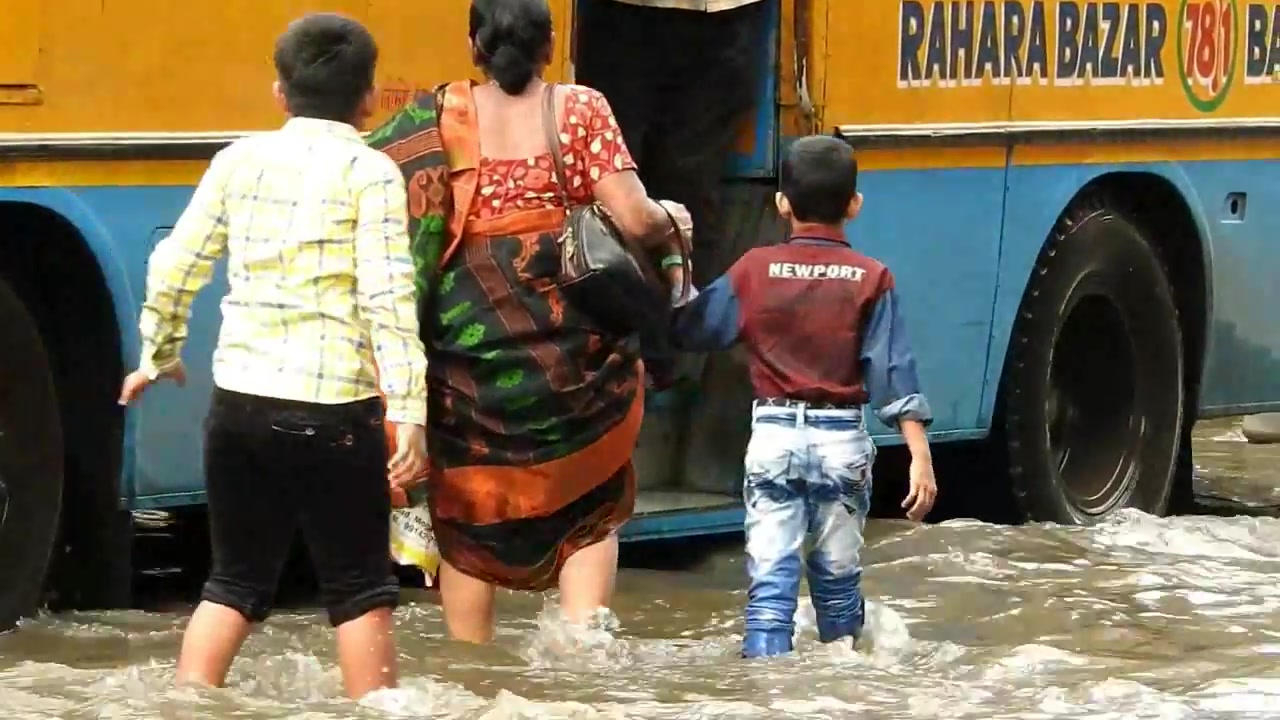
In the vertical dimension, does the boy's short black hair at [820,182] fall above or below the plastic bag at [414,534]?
above

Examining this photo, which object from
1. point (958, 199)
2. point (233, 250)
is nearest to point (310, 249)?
point (233, 250)

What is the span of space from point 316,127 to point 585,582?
1.26 metres

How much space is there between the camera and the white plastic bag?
18.2 feet

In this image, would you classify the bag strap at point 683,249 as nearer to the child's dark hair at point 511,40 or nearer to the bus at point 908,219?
the child's dark hair at point 511,40

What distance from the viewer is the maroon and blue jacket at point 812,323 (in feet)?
18.7

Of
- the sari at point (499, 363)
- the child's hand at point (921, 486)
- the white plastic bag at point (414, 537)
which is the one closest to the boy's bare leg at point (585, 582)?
the sari at point (499, 363)

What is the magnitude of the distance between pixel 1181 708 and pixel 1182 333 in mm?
3545

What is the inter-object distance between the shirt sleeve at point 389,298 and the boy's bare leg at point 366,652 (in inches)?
17.1

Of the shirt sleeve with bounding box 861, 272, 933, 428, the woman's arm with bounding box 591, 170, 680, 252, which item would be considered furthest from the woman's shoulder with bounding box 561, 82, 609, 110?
the shirt sleeve with bounding box 861, 272, 933, 428

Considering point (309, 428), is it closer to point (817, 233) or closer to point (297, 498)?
point (297, 498)

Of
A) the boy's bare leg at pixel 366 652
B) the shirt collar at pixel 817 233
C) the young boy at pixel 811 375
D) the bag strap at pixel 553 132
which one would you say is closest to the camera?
the boy's bare leg at pixel 366 652

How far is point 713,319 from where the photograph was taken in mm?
5742

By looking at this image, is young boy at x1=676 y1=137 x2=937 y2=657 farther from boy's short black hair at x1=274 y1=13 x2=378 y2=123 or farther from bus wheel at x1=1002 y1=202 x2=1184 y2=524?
bus wheel at x1=1002 y1=202 x2=1184 y2=524

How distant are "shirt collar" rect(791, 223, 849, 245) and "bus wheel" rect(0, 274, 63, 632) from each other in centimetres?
167
